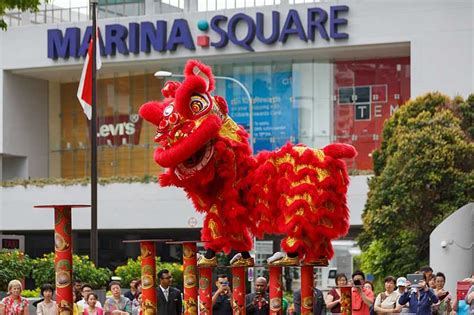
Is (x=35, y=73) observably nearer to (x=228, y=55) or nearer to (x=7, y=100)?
(x=7, y=100)

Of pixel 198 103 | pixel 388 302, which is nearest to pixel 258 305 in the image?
pixel 388 302

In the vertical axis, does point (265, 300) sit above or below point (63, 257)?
below

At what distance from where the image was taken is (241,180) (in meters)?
17.5

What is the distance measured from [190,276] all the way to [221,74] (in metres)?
36.0

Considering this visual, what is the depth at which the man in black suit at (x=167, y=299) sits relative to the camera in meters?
19.6

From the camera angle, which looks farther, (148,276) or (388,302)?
(388,302)

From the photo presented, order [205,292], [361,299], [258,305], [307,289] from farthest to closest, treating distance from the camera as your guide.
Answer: [361,299] < [258,305] < [205,292] < [307,289]

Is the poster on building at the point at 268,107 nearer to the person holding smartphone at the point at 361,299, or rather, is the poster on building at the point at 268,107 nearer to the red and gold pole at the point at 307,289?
the person holding smartphone at the point at 361,299

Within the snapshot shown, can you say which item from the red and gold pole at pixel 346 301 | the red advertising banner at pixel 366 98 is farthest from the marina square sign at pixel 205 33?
the red and gold pole at pixel 346 301

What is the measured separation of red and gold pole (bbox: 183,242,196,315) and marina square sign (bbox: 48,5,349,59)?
3247 cm

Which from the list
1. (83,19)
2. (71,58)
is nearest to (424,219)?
(71,58)

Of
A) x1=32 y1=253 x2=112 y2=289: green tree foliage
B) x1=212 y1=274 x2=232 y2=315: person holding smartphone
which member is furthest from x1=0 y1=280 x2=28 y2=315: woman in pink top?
x1=32 y1=253 x2=112 y2=289: green tree foliage

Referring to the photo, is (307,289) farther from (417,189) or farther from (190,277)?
→ (417,189)

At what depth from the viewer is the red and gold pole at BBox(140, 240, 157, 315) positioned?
54.7 ft
